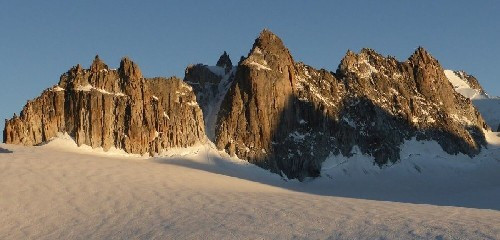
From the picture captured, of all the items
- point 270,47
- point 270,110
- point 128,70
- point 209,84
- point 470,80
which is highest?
point 470,80

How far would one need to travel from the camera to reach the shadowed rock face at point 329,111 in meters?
77.6

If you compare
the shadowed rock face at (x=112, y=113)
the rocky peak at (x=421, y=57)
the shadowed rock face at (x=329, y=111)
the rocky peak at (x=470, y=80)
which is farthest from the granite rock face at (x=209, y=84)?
the rocky peak at (x=470, y=80)

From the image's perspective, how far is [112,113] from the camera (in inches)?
2584

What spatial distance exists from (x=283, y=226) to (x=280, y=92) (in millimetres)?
59167

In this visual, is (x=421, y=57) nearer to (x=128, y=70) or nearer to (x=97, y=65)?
(x=128, y=70)

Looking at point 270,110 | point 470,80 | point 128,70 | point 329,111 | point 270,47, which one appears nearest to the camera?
point 128,70

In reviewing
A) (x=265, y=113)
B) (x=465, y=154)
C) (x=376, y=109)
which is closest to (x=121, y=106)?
(x=265, y=113)

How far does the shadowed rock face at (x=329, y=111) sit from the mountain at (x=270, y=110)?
0.15m

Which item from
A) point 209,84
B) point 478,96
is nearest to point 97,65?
point 209,84

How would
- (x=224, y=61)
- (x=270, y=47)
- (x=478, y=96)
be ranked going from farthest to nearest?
(x=478, y=96), (x=224, y=61), (x=270, y=47)

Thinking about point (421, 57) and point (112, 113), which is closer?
point (112, 113)

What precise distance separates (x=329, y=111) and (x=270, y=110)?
30.6 feet

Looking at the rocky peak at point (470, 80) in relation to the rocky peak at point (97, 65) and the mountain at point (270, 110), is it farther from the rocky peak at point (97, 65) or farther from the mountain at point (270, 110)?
the rocky peak at point (97, 65)

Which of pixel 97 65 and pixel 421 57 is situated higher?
pixel 421 57
